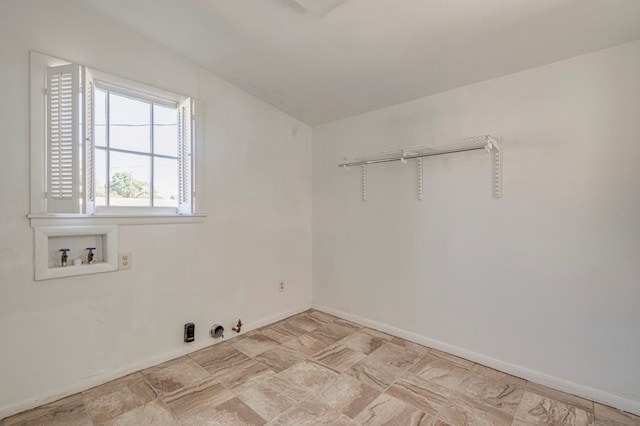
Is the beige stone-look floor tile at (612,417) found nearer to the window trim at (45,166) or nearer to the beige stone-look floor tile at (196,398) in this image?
the beige stone-look floor tile at (196,398)

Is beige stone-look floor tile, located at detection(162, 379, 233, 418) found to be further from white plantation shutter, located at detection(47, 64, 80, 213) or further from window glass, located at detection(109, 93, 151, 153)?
window glass, located at detection(109, 93, 151, 153)

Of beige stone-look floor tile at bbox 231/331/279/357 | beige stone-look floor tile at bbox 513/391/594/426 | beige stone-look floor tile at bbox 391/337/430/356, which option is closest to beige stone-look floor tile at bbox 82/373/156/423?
beige stone-look floor tile at bbox 231/331/279/357

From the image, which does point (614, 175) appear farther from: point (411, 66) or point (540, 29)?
point (411, 66)

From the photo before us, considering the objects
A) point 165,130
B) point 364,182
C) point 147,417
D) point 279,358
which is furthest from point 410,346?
point 165,130

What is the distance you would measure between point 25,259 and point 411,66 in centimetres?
285

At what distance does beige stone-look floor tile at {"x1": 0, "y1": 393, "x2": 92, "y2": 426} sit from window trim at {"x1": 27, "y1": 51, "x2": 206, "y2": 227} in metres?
1.11

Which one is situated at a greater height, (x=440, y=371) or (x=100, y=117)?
(x=100, y=117)

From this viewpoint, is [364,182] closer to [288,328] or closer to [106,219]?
[288,328]

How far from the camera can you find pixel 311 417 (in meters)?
1.75

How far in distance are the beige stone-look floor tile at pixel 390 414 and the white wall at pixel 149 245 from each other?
1509 mm

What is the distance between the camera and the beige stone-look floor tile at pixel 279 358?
7.59ft

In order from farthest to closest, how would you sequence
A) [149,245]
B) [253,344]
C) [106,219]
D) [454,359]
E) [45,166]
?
1. [253,344]
2. [454,359]
3. [149,245]
4. [106,219]
5. [45,166]

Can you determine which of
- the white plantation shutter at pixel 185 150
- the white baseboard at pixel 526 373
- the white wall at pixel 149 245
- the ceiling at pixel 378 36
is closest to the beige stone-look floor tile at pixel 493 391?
the white baseboard at pixel 526 373

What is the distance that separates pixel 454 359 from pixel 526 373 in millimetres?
476
